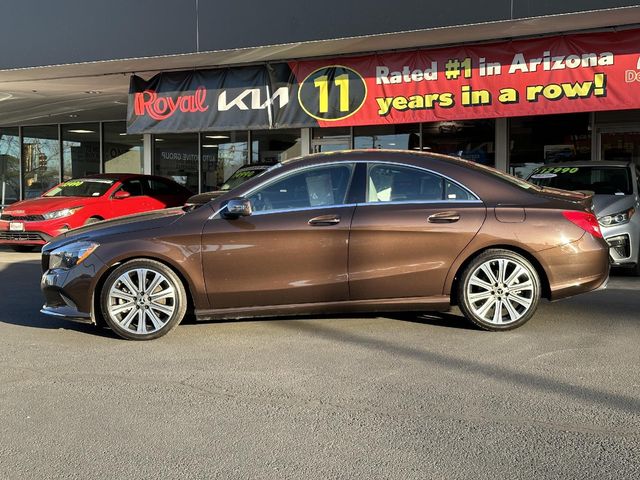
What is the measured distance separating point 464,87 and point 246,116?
442 cm

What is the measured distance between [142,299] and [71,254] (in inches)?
30.1

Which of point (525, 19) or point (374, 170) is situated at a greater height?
point (525, 19)

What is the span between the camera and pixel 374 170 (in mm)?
5492

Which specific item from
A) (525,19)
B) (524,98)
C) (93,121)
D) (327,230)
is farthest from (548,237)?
(93,121)

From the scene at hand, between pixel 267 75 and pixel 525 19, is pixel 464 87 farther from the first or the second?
pixel 267 75

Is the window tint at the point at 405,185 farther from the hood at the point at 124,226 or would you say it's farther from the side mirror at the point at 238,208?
the hood at the point at 124,226

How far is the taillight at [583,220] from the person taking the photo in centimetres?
537

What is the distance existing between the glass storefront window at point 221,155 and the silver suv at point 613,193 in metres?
10.2

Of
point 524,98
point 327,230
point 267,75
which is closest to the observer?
point 327,230

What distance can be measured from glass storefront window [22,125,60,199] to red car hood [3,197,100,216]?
1190 centimetres

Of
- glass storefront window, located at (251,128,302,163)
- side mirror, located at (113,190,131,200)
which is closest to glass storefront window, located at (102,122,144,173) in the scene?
glass storefront window, located at (251,128,302,163)

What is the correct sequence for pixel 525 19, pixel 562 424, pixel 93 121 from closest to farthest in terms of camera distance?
pixel 562 424 → pixel 525 19 → pixel 93 121

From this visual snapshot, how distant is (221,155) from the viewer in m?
18.6

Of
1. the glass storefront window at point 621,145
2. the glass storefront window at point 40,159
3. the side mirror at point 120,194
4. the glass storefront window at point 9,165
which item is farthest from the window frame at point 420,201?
the glass storefront window at point 9,165
